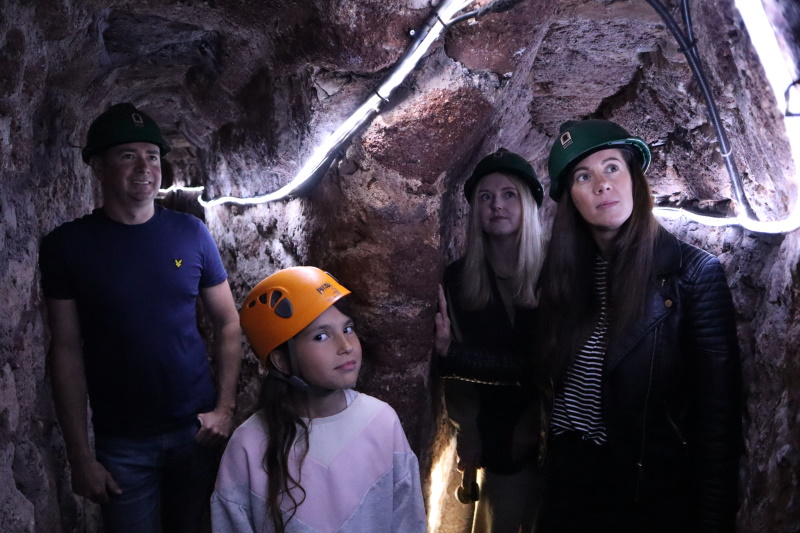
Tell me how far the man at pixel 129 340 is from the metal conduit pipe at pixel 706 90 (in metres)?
1.69

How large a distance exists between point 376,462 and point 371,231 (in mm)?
817

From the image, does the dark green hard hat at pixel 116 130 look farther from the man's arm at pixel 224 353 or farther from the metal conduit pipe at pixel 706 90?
the metal conduit pipe at pixel 706 90

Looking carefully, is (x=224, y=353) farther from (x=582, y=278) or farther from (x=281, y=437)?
(x=582, y=278)

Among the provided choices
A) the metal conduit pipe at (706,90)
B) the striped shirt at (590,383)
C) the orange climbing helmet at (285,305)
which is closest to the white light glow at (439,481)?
the striped shirt at (590,383)

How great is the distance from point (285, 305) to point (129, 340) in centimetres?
65

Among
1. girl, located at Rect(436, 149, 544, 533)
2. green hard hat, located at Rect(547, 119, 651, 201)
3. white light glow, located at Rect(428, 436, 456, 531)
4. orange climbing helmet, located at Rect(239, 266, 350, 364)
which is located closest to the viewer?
orange climbing helmet, located at Rect(239, 266, 350, 364)

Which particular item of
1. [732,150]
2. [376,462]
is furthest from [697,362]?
[376,462]

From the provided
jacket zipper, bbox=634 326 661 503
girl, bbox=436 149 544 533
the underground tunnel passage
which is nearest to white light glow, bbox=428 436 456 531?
the underground tunnel passage

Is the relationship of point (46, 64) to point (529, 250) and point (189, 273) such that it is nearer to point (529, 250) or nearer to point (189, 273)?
point (189, 273)

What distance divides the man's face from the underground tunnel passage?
0.27 m

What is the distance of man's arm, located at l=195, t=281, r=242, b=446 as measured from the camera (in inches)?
78.1

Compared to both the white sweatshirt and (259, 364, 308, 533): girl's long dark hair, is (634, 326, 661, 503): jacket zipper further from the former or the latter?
(259, 364, 308, 533): girl's long dark hair

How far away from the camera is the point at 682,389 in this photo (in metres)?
1.63

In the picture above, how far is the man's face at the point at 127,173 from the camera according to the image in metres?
1.85
